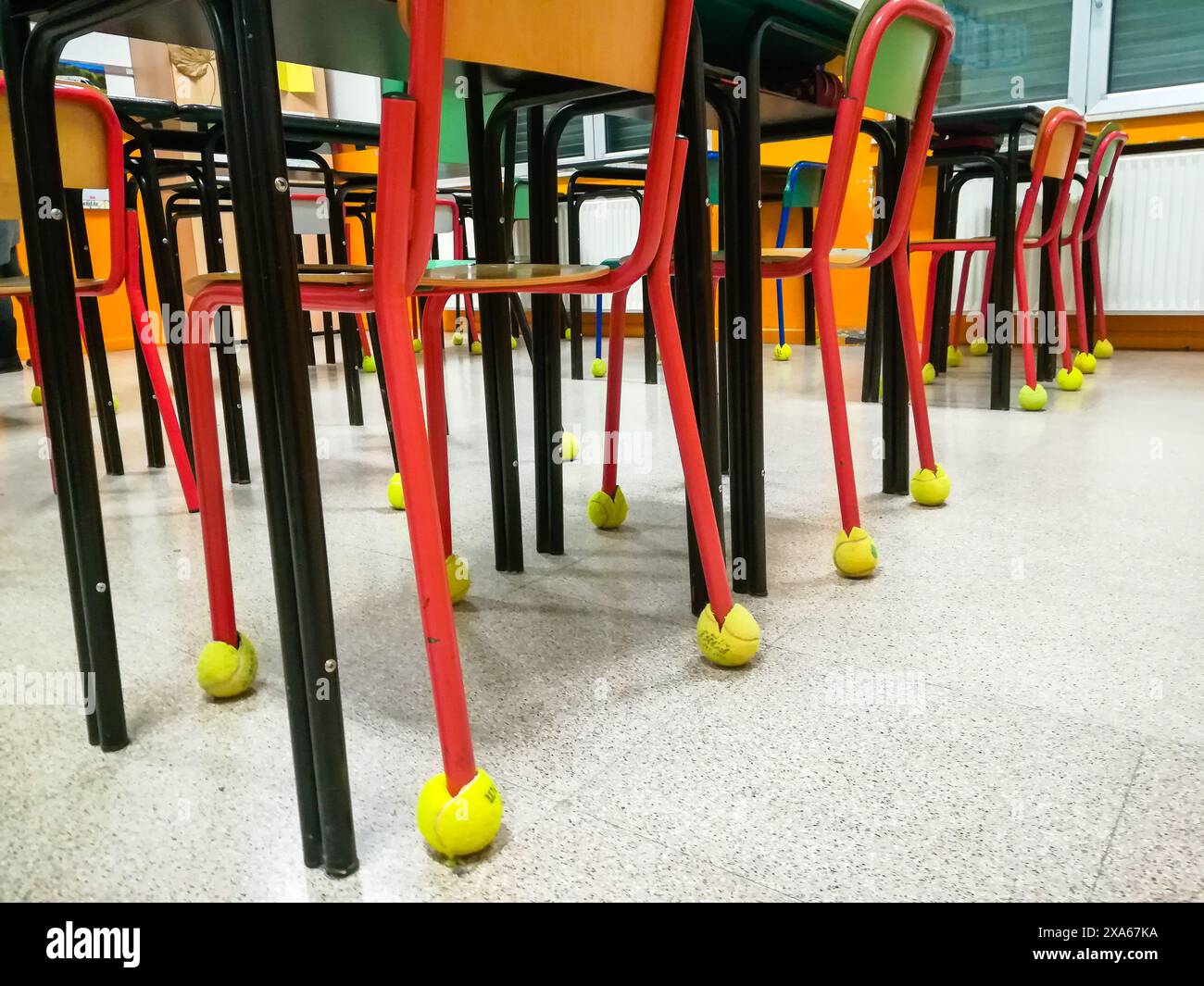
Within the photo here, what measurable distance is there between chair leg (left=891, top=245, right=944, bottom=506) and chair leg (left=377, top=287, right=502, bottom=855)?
1.20 m

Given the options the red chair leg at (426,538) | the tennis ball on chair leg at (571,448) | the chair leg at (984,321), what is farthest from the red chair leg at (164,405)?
the chair leg at (984,321)

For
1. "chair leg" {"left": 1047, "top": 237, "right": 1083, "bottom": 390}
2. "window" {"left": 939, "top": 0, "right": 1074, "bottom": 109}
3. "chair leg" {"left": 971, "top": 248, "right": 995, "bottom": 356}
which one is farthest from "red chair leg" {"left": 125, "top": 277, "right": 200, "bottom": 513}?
"window" {"left": 939, "top": 0, "right": 1074, "bottom": 109}

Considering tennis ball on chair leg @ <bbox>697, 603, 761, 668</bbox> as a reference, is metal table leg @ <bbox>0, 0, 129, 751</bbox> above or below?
above

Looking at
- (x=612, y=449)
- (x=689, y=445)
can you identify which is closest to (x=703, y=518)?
(x=689, y=445)

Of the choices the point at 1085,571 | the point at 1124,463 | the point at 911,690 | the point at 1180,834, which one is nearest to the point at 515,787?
the point at 911,690

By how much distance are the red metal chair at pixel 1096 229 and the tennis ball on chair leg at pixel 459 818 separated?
3.37 metres

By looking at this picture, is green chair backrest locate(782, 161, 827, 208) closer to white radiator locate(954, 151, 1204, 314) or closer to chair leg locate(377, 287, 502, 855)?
white radiator locate(954, 151, 1204, 314)

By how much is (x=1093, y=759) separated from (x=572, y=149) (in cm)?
579

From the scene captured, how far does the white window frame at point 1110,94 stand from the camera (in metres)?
4.02

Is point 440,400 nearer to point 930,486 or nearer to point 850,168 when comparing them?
point 850,168

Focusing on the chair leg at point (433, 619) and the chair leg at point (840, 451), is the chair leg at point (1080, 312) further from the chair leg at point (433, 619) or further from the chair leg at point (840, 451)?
the chair leg at point (433, 619)

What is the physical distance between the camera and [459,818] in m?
0.79

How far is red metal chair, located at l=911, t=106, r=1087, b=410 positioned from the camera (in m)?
2.76

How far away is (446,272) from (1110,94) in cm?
424
